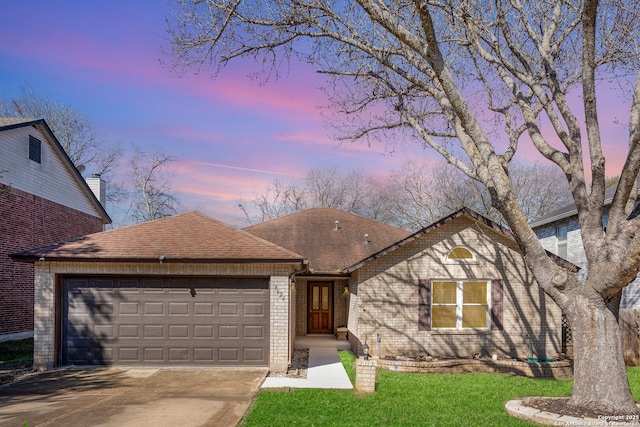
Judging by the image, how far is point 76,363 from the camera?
1199 cm

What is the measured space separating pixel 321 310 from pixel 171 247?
28.2 feet

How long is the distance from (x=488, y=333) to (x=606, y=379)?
217 inches

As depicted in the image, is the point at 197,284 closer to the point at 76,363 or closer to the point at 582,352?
the point at 76,363

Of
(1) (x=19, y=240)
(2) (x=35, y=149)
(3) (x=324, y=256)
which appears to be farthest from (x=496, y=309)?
(2) (x=35, y=149)

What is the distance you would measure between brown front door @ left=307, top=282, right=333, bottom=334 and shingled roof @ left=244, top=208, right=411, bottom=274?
1.59m

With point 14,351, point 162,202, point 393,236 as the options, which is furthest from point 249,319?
point 162,202

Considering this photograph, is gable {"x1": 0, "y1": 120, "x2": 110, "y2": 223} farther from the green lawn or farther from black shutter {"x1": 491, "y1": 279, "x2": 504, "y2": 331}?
black shutter {"x1": 491, "y1": 279, "x2": 504, "y2": 331}

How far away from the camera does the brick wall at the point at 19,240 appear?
16844 millimetres

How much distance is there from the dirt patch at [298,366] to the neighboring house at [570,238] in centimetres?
1132

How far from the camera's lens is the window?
67.8 ft

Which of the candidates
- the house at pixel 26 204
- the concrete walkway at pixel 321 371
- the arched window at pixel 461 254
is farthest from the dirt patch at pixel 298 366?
the house at pixel 26 204

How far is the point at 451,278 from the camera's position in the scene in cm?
1384

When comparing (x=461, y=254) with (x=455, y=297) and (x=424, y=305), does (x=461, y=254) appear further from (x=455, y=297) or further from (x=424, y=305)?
(x=424, y=305)

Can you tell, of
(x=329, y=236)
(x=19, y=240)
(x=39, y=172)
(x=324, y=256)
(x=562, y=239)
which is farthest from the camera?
(x=562, y=239)
